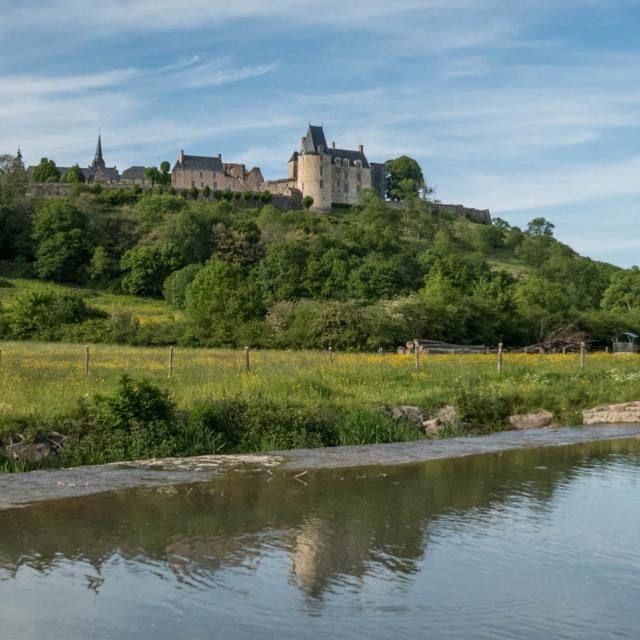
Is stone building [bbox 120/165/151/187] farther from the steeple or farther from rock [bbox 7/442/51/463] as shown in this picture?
rock [bbox 7/442/51/463]

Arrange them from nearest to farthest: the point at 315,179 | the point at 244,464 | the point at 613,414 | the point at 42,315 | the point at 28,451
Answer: the point at 28,451 < the point at 244,464 < the point at 613,414 < the point at 42,315 < the point at 315,179

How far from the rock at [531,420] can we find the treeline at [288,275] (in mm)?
20953

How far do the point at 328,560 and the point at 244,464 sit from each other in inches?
217

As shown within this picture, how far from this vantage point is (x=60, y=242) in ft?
284

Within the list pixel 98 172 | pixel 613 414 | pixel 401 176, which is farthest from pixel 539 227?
pixel 613 414

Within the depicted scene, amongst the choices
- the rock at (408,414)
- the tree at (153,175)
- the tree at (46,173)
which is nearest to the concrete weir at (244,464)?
the rock at (408,414)

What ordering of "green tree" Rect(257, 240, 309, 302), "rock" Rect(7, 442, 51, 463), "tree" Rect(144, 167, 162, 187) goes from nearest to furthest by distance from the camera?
"rock" Rect(7, 442, 51, 463) < "green tree" Rect(257, 240, 309, 302) < "tree" Rect(144, 167, 162, 187)

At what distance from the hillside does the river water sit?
29888 mm

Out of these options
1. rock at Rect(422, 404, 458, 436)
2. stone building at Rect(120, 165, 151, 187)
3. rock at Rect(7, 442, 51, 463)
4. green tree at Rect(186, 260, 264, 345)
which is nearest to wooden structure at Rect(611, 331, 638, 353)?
green tree at Rect(186, 260, 264, 345)

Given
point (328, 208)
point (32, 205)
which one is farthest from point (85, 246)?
point (328, 208)

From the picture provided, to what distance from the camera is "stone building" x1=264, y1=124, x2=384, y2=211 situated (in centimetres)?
14625

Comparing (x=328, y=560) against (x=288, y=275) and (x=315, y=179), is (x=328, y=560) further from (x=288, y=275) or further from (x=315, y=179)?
(x=315, y=179)

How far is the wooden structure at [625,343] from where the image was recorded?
52.0 m

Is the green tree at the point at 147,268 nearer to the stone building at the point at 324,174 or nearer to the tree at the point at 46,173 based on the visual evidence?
the tree at the point at 46,173
